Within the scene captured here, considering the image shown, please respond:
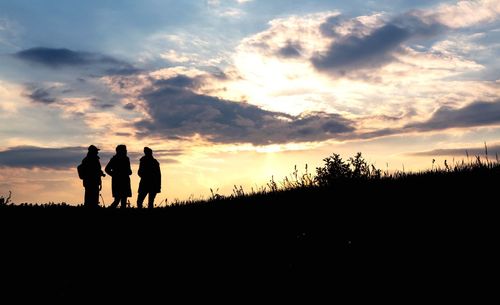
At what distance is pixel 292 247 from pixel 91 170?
42.3 ft

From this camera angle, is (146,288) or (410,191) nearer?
(146,288)

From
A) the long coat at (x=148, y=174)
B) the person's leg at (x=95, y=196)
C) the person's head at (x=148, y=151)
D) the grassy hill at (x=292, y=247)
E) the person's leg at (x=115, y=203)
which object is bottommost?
the grassy hill at (x=292, y=247)

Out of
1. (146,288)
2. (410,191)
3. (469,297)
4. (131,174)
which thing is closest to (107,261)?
(146,288)

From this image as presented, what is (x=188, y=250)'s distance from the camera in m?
11.9

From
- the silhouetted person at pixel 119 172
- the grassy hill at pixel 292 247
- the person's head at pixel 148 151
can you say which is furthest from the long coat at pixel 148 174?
the grassy hill at pixel 292 247

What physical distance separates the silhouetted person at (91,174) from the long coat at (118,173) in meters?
0.42

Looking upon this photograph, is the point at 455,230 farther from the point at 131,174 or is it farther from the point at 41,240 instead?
the point at 131,174

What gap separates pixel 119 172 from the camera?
21.5 meters

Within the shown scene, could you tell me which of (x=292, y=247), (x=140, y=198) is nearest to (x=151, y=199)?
(x=140, y=198)

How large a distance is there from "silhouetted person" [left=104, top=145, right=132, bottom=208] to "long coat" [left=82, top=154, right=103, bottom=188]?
1.18ft

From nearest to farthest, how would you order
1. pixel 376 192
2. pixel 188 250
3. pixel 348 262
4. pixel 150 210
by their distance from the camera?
pixel 348 262
pixel 188 250
pixel 376 192
pixel 150 210

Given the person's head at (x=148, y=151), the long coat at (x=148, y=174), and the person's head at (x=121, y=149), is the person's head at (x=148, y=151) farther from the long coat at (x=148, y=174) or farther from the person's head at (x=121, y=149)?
the person's head at (x=121, y=149)

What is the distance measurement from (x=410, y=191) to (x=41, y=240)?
976cm

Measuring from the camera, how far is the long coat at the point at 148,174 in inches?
850
